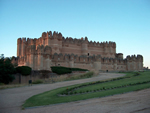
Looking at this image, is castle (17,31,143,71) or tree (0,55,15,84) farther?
castle (17,31,143,71)

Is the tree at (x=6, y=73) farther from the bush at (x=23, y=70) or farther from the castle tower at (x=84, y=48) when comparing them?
the castle tower at (x=84, y=48)

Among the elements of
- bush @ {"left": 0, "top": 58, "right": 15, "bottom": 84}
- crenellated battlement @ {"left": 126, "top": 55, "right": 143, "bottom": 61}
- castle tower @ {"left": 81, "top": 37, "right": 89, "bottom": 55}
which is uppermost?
castle tower @ {"left": 81, "top": 37, "right": 89, "bottom": 55}

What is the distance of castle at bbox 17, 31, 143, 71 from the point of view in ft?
131

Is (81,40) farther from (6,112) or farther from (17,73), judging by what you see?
(6,112)

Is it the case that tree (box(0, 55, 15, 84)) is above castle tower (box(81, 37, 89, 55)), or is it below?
below

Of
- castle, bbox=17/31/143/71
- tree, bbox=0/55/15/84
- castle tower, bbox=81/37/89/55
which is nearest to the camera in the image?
tree, bbox=0/55/15/84

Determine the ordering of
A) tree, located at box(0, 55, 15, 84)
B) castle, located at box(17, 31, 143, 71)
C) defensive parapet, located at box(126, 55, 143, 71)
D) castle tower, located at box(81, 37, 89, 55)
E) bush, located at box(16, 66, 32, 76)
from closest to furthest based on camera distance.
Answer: tree, located at box(0, 55, 15, 84), bush, located at box(16, 66, 32, 76), castle, located at box(17, 31, 143, 71), defensive parapet, located at box(126, 55, 143, 71), castle tower, located at box(81, 37, 89, 55)

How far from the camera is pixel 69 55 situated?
1857 inches

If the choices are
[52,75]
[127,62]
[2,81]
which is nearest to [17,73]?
[2,81]

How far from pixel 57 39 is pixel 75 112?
47.2 m

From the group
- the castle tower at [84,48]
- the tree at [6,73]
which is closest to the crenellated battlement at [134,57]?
the castle tower at [84,48]

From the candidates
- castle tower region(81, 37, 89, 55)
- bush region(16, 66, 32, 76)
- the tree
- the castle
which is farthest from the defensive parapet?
the tree

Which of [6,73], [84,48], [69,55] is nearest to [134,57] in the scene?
[84,48]

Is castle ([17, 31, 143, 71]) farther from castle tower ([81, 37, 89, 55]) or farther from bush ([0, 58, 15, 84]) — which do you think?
bush ([0, 58, 15, 84])
